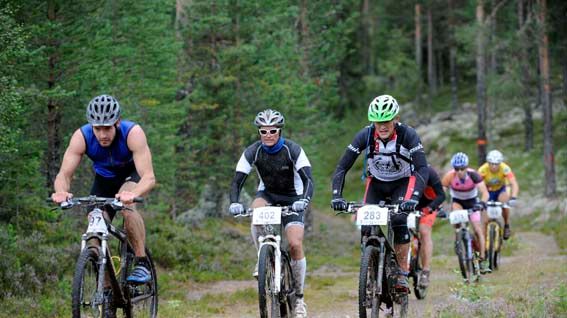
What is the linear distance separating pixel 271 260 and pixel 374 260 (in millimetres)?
1138

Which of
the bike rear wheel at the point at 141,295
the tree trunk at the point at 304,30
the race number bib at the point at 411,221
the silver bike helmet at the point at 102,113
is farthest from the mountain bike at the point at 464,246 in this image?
the tree trunk at the point at 304,30

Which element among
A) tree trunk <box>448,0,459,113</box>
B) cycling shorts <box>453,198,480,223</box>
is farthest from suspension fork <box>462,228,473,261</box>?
tree trunk <box>448,0,459,113</box>

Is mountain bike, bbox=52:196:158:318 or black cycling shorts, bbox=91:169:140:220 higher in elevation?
black cycling shorts, bbox=91:169:140:220

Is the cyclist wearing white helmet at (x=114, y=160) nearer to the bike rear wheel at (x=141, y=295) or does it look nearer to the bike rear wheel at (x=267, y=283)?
the bike rear wheel at (x=141, y=295)

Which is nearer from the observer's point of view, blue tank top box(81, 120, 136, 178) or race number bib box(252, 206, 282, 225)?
blue tank top box(81, 120, 136, 178)

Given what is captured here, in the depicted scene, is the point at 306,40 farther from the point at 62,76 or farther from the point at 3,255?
the point at 3,255

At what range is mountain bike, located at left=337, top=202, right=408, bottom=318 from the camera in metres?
8.11

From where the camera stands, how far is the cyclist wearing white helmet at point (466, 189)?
14539 mm

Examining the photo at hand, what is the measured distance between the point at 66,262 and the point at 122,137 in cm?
548

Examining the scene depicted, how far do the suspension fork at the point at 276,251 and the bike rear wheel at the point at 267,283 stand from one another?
0.04 meters

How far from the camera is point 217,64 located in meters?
25.1

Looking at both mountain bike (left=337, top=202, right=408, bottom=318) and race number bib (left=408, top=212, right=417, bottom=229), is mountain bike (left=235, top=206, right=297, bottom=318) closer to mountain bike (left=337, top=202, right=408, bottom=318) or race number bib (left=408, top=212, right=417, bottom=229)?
mountain bike (left=337, top=202, right=408, bottom=318)

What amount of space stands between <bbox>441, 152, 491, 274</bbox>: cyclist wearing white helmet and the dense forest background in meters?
5.01

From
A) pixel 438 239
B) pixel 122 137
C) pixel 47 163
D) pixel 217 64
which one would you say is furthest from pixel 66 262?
pixel 438 239
